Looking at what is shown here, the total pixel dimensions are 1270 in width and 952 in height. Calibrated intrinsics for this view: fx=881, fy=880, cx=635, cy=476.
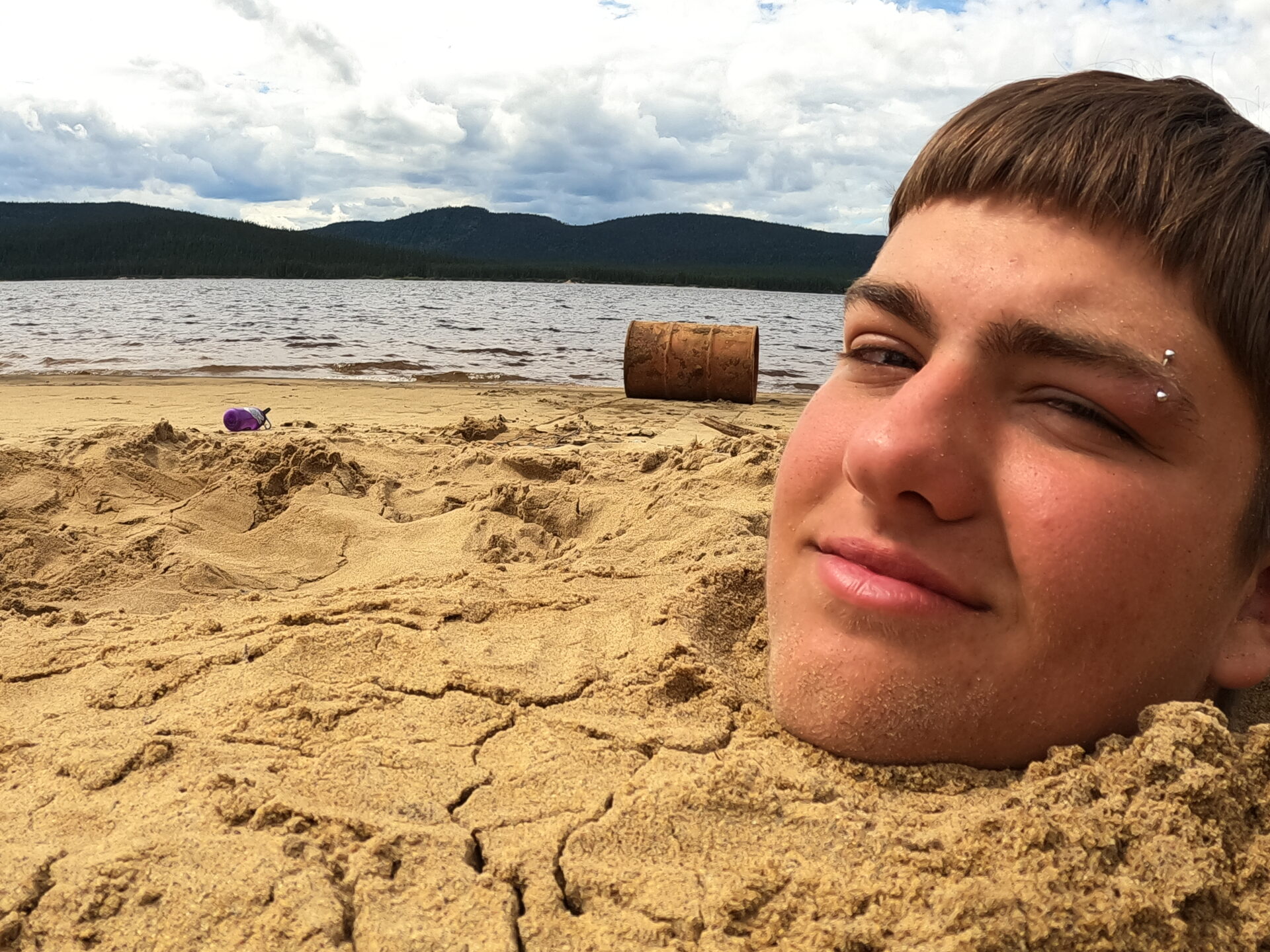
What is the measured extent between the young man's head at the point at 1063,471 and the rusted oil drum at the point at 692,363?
7.46 m

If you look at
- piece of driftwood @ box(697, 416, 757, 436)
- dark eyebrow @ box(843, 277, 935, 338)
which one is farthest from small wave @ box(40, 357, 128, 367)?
dark eyebrow @ box(843, 277, 935, 338)

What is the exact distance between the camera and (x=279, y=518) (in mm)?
3637

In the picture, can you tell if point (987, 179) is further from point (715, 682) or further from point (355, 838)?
point (355, 838)

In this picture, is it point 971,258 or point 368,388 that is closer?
point 971,258

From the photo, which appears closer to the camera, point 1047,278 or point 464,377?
point 1047,278

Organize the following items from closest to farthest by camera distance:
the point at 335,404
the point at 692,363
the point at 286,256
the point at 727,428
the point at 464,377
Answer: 1. the point at 727,428
2. the point at 335,404
3. the point at 692,363
4. the point at 464,377
5. the point at 286,256

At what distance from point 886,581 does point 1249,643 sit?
0.71 metres

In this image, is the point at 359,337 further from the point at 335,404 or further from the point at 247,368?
the point at 335,404

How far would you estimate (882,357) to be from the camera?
6.00ft

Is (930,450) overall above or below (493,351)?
above

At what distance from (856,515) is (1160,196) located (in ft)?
2.54

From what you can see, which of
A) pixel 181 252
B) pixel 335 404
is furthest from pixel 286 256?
pixel 335 404

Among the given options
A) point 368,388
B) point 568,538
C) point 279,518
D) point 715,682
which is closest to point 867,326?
point 715,682

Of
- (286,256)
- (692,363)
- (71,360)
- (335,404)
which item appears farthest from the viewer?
(286,256)
